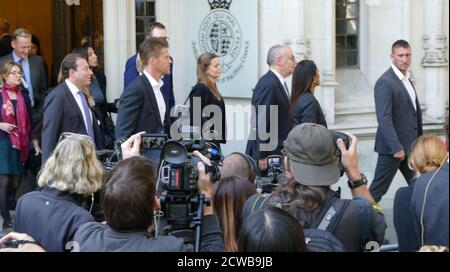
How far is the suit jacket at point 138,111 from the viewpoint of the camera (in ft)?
23.7

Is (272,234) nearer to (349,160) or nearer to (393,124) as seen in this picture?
(349,160)

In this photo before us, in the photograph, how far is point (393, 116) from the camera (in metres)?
8.71

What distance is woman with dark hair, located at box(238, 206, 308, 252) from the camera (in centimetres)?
345

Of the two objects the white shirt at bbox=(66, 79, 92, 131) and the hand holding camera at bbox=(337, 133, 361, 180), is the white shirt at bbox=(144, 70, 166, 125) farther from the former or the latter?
the hand holding camera at bbox=(337, 133, 361, 180)

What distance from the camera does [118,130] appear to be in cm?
726

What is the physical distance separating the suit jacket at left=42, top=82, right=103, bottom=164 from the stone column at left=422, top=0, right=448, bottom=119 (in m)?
5.47

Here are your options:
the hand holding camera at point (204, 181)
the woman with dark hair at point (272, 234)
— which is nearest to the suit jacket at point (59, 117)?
the hand holding camera at point (204, 181)

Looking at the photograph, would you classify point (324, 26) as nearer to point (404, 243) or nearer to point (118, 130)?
point (118, 130)

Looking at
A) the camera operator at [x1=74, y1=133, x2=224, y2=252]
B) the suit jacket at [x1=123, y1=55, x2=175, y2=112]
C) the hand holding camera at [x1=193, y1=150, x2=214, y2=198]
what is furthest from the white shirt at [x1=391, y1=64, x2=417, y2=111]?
the camera operator at [x1=74, y1=133, x2=224, y2=252]

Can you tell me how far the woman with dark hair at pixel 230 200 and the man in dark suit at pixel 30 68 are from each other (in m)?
5.02

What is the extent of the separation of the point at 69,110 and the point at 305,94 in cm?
202

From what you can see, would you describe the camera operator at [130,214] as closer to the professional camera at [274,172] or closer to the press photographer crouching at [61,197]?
the press photographer crouching at [61,197]

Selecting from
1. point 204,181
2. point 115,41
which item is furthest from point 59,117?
point 115,41
